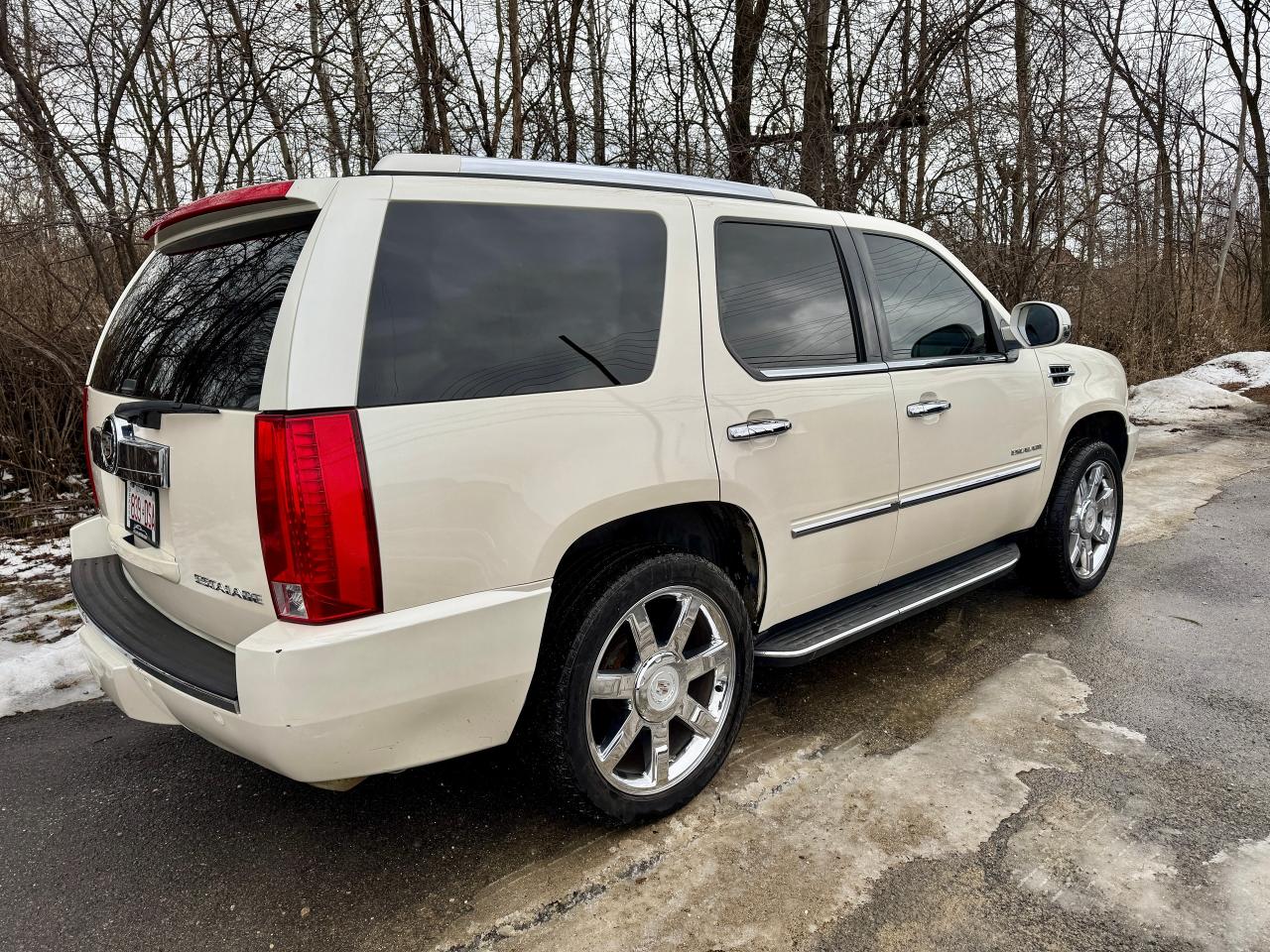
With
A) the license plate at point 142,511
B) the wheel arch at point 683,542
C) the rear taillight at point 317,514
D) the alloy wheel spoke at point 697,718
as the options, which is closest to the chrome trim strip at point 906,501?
the wheel arch at point 683,542

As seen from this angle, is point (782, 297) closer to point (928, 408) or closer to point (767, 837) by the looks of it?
point (928, 408)

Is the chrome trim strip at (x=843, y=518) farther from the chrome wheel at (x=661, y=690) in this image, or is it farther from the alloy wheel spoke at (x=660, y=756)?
the alloy wheel spoke at (x=660, y=756)

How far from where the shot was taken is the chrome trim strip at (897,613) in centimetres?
278

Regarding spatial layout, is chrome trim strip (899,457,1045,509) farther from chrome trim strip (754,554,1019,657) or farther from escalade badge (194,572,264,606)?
escalade badge (194,572,264,606)

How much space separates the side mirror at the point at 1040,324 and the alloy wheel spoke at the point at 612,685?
260 cm

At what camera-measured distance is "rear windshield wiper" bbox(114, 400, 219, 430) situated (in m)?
2.00

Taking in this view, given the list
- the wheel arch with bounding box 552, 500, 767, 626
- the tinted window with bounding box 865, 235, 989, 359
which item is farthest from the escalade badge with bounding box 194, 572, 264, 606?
the tinted window with bounding box 865, 235, 989, 359

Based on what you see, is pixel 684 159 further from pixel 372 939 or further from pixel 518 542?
pixel 372 939

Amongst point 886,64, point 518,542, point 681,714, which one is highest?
point 886,64

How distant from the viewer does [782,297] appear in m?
2.88

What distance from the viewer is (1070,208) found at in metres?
10.1

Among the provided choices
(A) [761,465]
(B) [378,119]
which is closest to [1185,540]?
(A) [761,465]

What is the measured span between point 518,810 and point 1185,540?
480cm

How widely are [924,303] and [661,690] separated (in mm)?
2032
